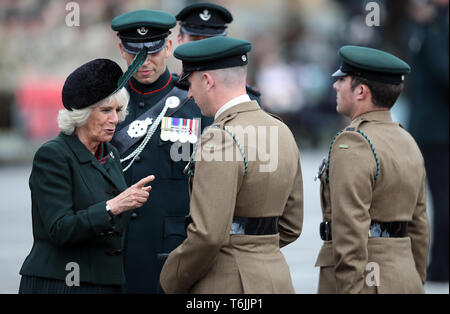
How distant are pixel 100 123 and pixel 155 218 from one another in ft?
2.83

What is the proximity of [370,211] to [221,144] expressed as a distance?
0.90m

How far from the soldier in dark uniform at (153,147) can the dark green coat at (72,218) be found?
647mm

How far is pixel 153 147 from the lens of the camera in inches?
199

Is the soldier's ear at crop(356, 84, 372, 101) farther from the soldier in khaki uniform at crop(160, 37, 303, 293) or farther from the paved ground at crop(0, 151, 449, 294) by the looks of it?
the paved ground at crop(0, 151, 449, 294)

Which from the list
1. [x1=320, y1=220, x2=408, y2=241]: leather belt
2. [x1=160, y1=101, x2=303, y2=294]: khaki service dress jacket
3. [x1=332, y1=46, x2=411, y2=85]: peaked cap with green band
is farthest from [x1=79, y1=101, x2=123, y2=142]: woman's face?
[x1=320, y1=220, x2=408, y2=241]: leather belt

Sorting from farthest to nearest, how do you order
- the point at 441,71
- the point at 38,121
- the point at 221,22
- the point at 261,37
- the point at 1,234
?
1. the point at 261,37
2. the point at 38,121
3. the point at 1,234
4. the point at 441,71
5. the point at 221,22

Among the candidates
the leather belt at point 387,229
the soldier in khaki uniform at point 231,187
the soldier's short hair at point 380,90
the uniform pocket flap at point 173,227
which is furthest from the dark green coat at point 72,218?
the soldier's short hair at point 380,90

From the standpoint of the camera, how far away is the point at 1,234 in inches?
399

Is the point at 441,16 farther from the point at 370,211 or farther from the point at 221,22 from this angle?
the point at 370,211

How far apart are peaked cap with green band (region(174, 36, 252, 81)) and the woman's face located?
533mm

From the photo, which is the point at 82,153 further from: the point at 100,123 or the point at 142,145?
the point at 142,145

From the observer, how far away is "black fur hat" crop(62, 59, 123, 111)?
4.27 metres

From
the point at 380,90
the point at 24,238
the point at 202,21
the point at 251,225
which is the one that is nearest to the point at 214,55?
the point at 251,225
